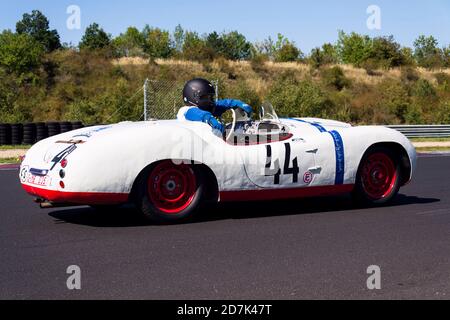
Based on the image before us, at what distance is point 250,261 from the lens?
5309mm

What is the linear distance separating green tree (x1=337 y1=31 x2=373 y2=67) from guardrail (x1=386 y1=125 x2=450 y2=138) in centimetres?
3144

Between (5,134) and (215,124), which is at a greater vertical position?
(215,124)

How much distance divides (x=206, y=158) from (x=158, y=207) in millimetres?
707

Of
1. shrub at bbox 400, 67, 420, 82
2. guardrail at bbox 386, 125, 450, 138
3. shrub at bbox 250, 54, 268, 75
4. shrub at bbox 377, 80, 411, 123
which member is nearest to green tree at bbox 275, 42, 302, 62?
shrub at bbox 250, 54, 268, 75

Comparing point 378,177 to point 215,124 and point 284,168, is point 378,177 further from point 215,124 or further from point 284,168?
point 215,124

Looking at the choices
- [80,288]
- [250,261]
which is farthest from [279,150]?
[80,288]

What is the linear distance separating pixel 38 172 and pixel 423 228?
3.92 m

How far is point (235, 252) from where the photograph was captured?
565 cm

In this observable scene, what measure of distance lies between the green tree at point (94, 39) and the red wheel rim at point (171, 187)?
148 feet

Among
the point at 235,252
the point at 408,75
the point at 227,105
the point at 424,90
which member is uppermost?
the point at 408,75

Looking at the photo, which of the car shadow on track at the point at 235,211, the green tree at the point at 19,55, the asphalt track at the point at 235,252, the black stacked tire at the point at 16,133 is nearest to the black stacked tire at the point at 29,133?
the black stacked tire at the point at 16,133

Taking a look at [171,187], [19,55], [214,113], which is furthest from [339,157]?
[19,55]

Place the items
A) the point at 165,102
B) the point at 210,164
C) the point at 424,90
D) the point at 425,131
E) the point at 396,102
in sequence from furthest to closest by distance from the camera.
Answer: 1. the point at 424,90
2. the point at 396,102
3. the point at 425,131
4. the point at 165,102
5. the point at 210,164

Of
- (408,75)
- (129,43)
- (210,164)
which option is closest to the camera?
(210,164)
